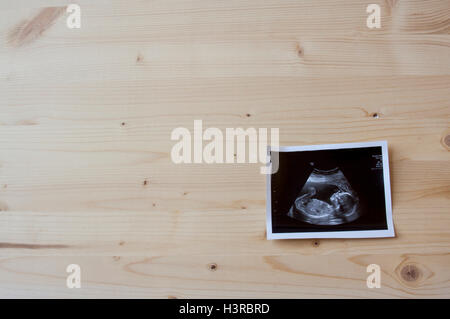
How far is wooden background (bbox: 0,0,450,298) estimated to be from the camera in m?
0.89

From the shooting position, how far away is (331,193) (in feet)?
2.98

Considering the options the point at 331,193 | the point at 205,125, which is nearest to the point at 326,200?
the point at 331,193

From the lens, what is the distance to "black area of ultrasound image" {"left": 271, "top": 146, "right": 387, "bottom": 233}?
2.92 ft

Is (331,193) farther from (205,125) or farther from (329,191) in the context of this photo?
(205,125)

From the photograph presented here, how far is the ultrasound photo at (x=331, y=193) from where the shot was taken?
2.91ft

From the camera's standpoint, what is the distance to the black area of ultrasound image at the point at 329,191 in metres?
0.89

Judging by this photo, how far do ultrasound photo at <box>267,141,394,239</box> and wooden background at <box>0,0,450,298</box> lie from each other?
1.0 inches

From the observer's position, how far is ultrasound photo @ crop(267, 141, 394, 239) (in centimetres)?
89

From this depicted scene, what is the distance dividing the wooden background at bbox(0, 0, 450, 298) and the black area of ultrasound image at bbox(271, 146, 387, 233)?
0.04m

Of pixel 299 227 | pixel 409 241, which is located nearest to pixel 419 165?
pixel 409 241

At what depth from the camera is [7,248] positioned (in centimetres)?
94

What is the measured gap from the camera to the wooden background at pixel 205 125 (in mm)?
890

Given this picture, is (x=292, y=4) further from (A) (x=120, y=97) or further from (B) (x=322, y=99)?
(A) (x=120, y=97)

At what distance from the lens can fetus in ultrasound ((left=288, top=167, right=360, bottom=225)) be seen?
0.90 m
